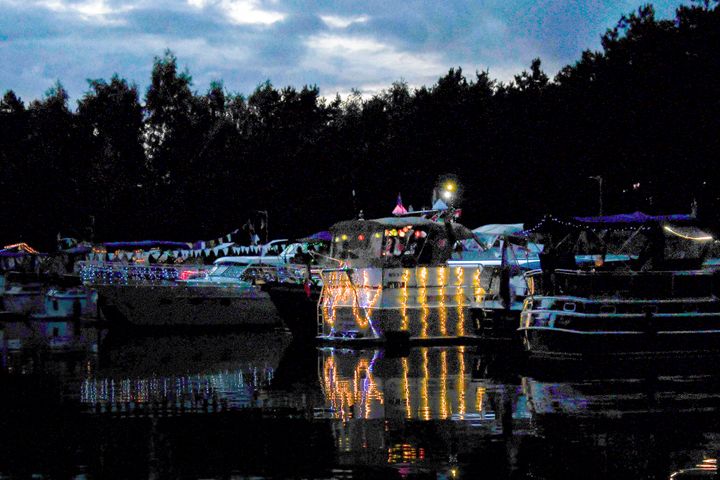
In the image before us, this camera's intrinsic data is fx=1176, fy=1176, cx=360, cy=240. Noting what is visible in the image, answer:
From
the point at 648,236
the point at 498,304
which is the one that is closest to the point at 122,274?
the point at 498,304

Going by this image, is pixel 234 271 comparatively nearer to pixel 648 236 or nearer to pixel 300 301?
pixel 300 301

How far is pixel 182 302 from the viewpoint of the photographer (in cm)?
4584

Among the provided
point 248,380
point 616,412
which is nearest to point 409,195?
point 248,380

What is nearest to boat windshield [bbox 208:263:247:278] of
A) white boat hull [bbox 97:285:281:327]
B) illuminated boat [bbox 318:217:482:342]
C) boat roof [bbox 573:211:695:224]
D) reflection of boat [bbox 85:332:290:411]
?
white boat hull [bbox 97:285:281:327]

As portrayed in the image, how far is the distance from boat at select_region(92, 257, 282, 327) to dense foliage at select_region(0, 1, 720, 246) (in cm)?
1315

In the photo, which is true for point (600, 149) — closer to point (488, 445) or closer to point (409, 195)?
point (409, 195)

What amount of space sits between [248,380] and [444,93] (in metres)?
49.3

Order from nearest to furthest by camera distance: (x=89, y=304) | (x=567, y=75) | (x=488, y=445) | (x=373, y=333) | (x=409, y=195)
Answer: (x=488, y=445)
(x=373, y=333)
(x=89, y=304)
(x=567, y=75)
(x=409, y=195)

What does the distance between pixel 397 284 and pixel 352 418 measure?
15530 millimetres

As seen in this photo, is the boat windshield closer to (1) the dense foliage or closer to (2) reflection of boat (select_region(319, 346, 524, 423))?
(1) the dense foliage

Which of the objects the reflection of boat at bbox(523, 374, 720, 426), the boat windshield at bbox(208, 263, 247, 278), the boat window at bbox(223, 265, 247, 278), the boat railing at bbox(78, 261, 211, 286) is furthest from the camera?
the boat windshield at bbox(208, 263, 247, 278)

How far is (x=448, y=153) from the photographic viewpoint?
2778 inches

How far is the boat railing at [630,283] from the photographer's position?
29375 millimetres

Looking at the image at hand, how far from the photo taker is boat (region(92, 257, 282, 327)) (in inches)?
1794
